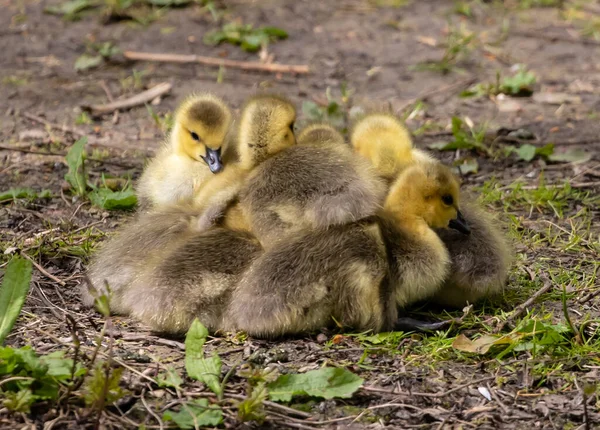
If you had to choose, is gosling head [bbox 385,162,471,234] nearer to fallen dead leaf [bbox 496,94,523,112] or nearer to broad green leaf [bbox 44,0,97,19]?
fallen dead leaf [bbox 496,94,523,112]

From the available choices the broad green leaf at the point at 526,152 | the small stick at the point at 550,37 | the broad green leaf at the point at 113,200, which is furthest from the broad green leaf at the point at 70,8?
Result: the broad green leaf at the point at 526,152

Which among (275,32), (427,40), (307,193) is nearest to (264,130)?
(307,193)

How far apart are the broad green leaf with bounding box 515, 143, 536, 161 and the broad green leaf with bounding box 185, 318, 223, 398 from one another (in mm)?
3009

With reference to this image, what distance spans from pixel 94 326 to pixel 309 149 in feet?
3.71

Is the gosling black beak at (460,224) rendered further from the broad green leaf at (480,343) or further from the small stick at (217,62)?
the small stick at (217,62)

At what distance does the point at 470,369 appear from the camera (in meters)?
3.28

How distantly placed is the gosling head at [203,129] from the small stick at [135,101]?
2.18 meters

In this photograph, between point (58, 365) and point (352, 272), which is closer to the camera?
point (58, 365)

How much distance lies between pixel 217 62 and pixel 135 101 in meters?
0.99

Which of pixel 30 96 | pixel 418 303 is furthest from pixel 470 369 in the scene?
pixel 30 96

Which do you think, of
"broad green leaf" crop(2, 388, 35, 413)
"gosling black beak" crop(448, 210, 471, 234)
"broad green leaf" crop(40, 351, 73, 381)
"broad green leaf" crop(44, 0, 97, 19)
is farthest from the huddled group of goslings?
"broad green leaf" crop(44, 0, 97, 19)

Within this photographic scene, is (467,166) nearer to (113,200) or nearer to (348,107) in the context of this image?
(348,107)

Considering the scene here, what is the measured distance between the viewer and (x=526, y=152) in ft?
18.2

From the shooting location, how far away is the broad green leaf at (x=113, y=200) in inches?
188
